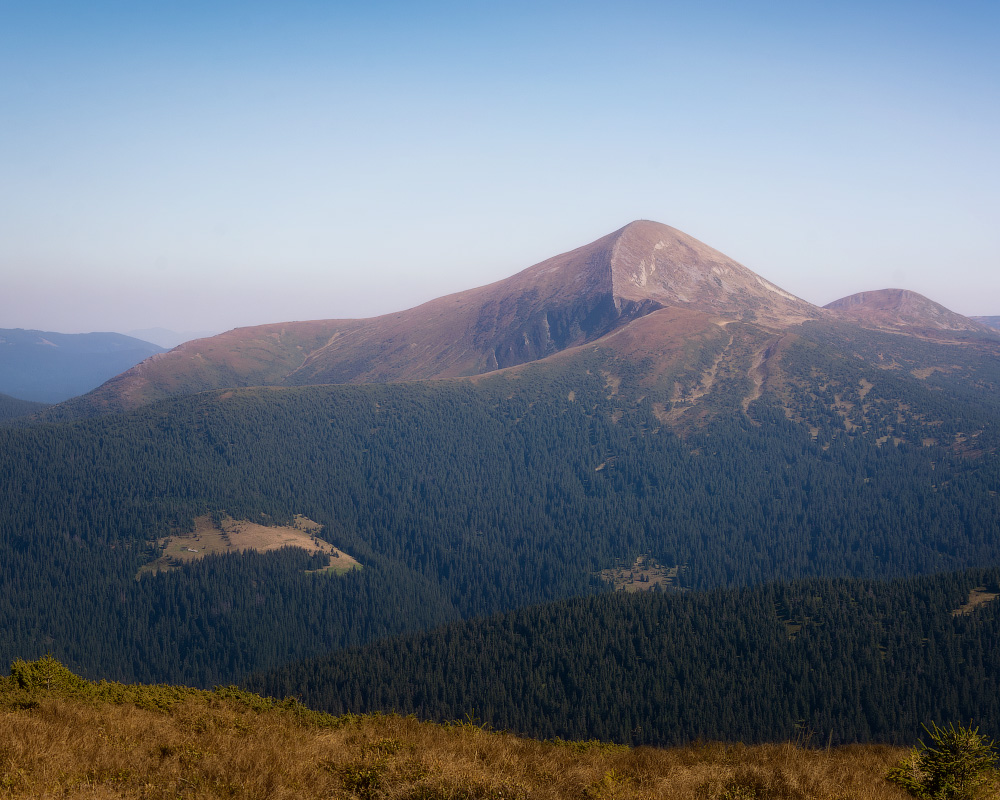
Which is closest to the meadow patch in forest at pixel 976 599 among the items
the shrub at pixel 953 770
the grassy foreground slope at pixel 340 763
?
the grassy foreground slope at pixel 340 763

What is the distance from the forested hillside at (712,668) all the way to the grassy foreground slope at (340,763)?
3132 inches

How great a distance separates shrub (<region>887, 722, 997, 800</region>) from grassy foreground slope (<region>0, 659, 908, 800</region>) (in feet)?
5.38

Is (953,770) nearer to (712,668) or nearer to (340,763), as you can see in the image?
(340,763)

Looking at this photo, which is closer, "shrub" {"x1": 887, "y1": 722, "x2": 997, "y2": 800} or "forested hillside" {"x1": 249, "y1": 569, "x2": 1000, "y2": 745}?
"shrub" {"x1": 887, "y1": 722, "x2": 997, "y2": 800}

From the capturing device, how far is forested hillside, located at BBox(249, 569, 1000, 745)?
380 ft

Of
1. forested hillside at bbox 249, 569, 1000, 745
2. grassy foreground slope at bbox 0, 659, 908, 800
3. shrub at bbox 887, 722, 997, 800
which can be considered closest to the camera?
grassy foreground slope at bbox 0, 659, 908, 800

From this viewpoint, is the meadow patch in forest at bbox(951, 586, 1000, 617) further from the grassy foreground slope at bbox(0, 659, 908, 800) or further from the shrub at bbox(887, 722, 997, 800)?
the shrub at bbox(887, 722, 997, 800)

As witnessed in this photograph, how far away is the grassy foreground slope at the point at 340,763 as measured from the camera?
28062 millimetres

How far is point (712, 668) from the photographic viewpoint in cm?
12794

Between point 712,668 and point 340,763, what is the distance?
110 metres

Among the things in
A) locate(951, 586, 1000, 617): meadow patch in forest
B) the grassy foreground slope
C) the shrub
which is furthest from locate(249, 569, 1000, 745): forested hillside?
the shrub

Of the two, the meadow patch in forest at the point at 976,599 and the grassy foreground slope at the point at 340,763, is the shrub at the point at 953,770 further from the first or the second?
the meadow patch in forest at the point at 976,599

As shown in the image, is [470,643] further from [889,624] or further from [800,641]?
[889,624]

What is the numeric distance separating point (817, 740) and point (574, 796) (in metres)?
93.0
